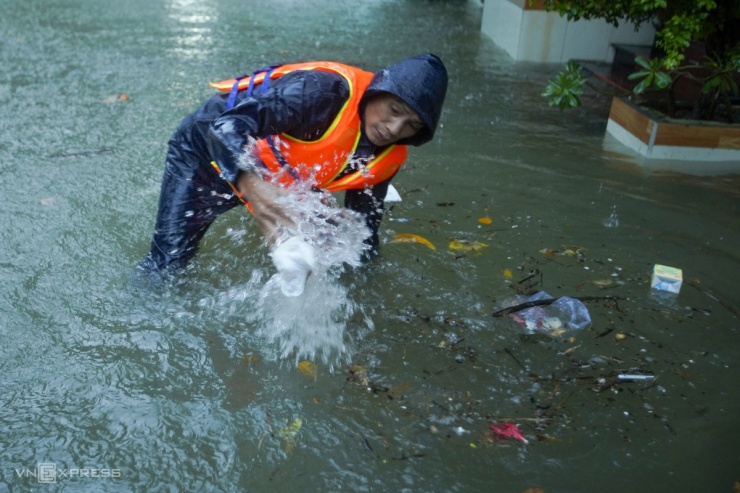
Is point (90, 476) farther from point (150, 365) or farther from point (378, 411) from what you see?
point (378, 411)

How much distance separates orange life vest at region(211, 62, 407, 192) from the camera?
8.97ft

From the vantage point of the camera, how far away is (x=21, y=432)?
238 cm

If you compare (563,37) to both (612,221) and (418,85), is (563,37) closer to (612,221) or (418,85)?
(612,221)

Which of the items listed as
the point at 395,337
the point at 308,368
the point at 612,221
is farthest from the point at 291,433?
the point at 612,221

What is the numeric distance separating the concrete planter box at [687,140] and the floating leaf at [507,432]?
3.53 metres

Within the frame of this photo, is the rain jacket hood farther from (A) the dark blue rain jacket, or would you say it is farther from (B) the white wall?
(B) the white wall

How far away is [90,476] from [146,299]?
3.59 feet

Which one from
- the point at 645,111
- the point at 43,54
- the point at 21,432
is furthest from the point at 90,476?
the point at 43,54

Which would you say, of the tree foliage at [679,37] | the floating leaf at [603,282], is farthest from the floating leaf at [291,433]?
the tree foliage at [679,37]

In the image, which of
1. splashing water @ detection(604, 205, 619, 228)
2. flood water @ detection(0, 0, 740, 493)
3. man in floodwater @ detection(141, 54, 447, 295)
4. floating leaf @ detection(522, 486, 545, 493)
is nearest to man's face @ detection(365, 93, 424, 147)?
man in floodwater @ detection(141, 54, 447, 295)

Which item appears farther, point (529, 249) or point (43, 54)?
point (43, 54)

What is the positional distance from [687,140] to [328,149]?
358 centimetres

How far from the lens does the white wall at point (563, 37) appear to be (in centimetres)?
815

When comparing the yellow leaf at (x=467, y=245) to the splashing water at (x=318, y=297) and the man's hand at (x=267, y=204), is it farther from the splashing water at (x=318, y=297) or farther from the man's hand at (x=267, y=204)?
the man's hand at (x=267, y=204)
